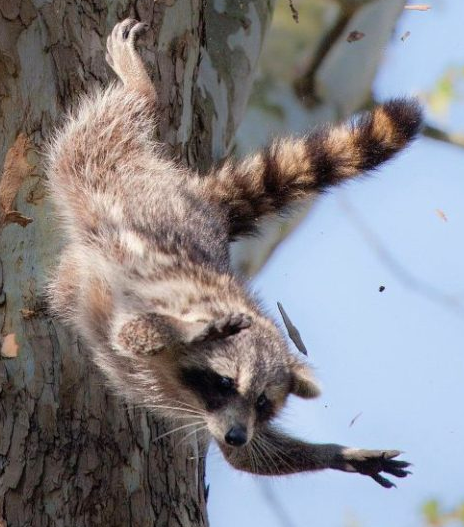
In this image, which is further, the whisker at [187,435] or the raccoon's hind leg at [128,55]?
the raccoon's hind leg at [128,55]

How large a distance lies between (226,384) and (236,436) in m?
0.27

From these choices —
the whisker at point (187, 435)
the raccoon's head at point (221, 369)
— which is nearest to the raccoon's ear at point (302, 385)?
the raccoon's head at point (221, 369)

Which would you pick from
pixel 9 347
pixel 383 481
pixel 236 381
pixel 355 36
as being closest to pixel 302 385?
pixel 236 381

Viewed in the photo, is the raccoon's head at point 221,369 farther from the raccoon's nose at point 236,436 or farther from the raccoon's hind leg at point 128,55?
the raccoon's hind leg at point 128,55

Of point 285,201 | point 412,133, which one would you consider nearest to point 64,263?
point 285,201

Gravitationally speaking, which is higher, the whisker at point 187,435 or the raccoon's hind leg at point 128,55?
the raccoon's hind leg at point 128,55

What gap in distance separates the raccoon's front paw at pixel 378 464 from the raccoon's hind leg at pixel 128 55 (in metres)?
2.09

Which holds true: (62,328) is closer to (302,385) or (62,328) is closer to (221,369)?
(221,369)

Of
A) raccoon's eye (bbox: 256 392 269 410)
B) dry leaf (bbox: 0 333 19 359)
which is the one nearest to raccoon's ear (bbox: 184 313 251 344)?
raccoon's eye (bbox: 256 392 269 410)

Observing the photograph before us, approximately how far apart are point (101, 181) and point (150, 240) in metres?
0.57

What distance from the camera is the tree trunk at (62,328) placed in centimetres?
376

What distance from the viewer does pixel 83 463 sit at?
3826 millimetres

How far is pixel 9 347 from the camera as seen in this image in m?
3.92

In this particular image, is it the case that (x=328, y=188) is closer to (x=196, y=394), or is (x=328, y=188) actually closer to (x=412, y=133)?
(x=412, y=133)
